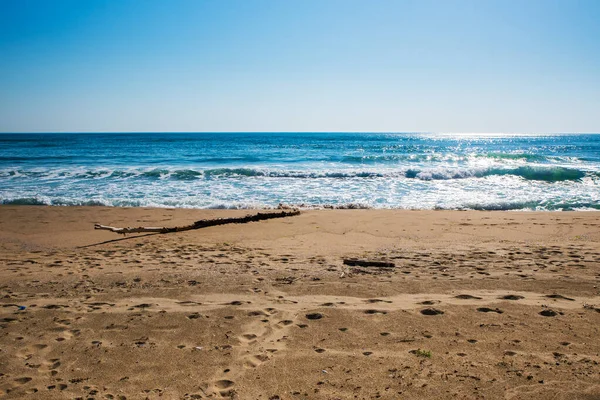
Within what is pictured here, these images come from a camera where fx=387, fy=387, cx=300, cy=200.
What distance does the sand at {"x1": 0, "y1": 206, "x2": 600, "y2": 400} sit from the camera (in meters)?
3.09

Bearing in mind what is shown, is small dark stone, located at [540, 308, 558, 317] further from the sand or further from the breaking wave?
the breaking wave

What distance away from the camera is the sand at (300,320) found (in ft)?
10.1

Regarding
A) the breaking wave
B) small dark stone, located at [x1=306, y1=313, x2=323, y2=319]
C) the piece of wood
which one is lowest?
small dark stone, located at [x1=306, y1=313, x2=323, y2=319]

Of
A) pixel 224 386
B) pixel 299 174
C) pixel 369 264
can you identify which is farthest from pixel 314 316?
pixel 299 174

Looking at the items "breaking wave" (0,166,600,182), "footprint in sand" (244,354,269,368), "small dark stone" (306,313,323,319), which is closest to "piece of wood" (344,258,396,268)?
"small dark stone" (306,313,323,319)

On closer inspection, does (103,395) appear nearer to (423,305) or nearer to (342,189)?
(423,305)

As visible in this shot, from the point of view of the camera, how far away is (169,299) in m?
4.84

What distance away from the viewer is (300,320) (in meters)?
4.19

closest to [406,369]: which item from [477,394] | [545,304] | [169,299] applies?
[477,394]

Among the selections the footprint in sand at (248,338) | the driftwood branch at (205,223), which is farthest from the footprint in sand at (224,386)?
the driftwood branch at (205,223)

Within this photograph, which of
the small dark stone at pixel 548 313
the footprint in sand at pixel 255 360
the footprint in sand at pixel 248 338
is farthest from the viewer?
the small dark stone at pixel 548 313

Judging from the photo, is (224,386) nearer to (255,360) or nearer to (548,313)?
(255,360)

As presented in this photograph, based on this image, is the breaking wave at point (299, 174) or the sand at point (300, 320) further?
the breaking wave at point (299, 174)

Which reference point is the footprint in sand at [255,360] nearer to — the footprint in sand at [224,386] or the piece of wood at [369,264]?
the footprint in sand at [224,386]
